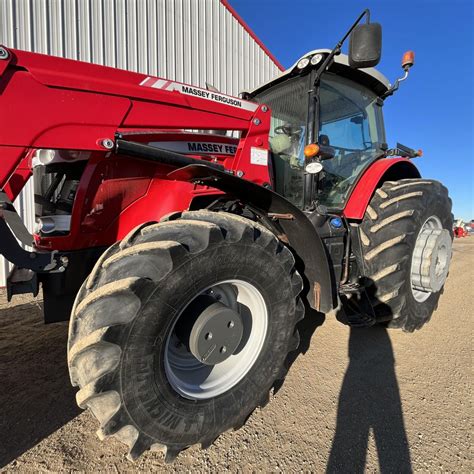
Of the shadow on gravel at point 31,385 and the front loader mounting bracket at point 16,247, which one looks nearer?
the front loader mounting bracket at point 16,247

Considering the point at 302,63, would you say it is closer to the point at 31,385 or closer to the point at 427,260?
the point at 427,260

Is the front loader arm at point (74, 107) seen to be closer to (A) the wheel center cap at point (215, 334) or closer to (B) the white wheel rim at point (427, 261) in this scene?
(A) the wheel center cap at point (215, 334)

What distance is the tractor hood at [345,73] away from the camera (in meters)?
2.74

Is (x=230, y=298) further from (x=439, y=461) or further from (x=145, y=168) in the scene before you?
(x=439, y=461)

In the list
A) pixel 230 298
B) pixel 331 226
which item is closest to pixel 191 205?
pixel 230 298

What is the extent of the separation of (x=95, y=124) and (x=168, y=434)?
1576mm

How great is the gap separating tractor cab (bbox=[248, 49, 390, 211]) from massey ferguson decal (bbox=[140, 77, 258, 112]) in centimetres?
62

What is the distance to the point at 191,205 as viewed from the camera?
224 cm

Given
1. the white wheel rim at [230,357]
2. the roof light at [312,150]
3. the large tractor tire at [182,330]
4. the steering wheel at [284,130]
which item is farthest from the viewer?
the steering wheel at [284,130]

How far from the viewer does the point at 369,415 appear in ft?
6.63

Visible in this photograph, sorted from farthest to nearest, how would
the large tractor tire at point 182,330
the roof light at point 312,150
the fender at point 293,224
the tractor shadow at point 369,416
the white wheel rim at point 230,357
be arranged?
1. the roof light at point 312,150
2. the fender at point 293,224
3. the white wheel rim at point 230,357
4. the tractor shadow at point 369,416
5. the large tractor tire at point 182,330

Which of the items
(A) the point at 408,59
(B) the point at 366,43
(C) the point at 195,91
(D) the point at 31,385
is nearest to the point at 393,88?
(A) the point at 408,59

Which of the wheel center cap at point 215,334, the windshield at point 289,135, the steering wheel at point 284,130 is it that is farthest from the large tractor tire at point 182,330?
the steering wheel at point 284,130

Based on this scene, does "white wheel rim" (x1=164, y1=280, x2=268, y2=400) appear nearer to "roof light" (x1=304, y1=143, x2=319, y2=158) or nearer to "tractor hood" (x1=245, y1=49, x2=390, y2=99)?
"roof light" (x1=304, y1=143, x2=319, y2=158)
